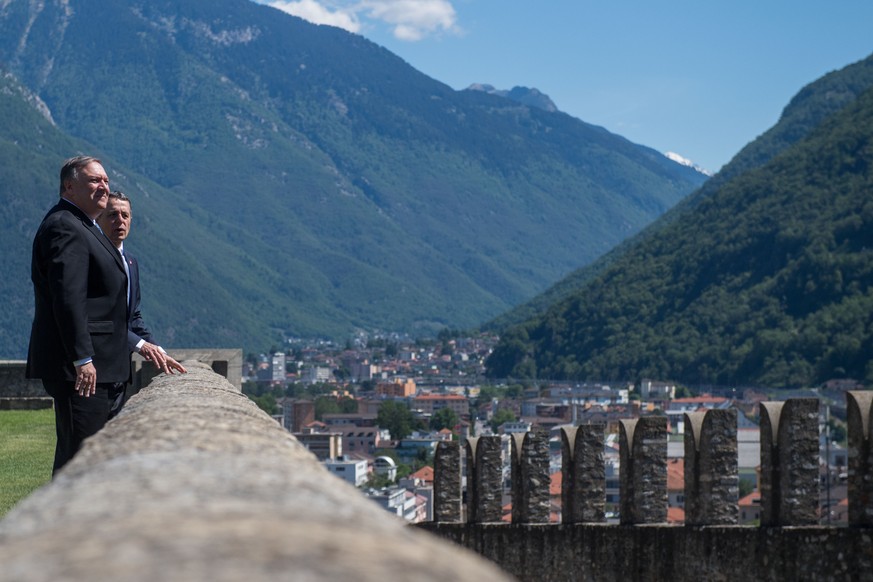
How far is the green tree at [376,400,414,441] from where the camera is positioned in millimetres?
96312

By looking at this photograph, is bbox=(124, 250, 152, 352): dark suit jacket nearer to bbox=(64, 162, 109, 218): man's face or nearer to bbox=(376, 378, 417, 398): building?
bbox=(64, 162, 109, 218): man's face

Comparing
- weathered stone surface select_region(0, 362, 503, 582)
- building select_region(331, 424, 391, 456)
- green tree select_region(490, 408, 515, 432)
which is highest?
weathered stone surface select_region(0, 362, 503, 582)

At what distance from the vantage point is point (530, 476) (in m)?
12.4

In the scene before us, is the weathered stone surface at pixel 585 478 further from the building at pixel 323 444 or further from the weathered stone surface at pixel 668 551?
the building at pixel 323 444

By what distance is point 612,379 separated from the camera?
11762cm

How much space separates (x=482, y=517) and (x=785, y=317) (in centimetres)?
8497

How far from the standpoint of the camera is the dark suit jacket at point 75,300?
21.9 ft

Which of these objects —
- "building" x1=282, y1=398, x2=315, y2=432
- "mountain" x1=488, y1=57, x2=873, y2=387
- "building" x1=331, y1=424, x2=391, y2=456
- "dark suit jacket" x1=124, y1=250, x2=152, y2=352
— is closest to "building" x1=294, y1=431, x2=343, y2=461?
"building" x1=331, y1=424, x2=391, y2=456

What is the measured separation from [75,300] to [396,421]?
3584 inches

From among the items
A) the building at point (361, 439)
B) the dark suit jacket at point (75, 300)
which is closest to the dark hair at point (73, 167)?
the dark suit jacket at point (75, 300)

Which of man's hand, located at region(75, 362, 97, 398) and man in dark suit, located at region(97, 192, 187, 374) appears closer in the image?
man's hand, located at region(75, 362, 97, 398)

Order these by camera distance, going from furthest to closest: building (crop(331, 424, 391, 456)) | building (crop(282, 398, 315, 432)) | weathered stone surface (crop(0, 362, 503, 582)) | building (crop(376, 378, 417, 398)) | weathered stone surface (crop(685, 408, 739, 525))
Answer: building (crop(376, 378, 417, 398)), building (crop(282, 398, 315, 432)), building (crop(331, 424, 391, 456)), weathered stone surface (crop(685, 408, 739, 525)), weathered stone surface (crop(0, 362, 503, 582))

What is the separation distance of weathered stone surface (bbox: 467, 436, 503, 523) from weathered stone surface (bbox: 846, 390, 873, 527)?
4.01 metres

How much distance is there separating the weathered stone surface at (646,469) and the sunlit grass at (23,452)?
3.83 m
